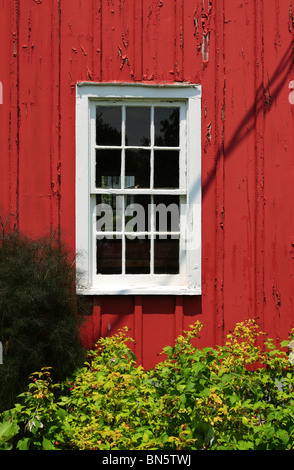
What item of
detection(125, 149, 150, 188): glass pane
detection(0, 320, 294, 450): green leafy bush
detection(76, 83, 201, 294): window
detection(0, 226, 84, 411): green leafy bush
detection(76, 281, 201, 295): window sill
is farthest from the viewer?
detection(125, 149, 150, 188): glass pane

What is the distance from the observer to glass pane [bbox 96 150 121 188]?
4.12 meters

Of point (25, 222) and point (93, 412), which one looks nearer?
point (93, 412)

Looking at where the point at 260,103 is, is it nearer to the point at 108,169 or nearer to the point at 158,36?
the point at 158,36

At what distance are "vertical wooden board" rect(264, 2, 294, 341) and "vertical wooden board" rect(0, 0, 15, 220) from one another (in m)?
2.48

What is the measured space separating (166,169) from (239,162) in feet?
2.35

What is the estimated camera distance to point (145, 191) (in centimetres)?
411

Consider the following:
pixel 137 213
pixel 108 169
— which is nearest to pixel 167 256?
pixel 137 213

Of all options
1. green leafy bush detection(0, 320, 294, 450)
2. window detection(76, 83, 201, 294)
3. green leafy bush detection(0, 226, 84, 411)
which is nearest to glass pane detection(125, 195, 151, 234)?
window detection(76, 83, 201, 294)

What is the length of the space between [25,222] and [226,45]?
102 inches

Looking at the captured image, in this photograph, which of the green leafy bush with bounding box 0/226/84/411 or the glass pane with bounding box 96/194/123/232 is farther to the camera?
the glass pane with bounding box 96/194/123/232

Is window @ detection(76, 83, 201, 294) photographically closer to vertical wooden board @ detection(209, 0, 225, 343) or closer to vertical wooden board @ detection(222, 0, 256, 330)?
vertical wooden board @ detection(209, 0, 225, 343)
